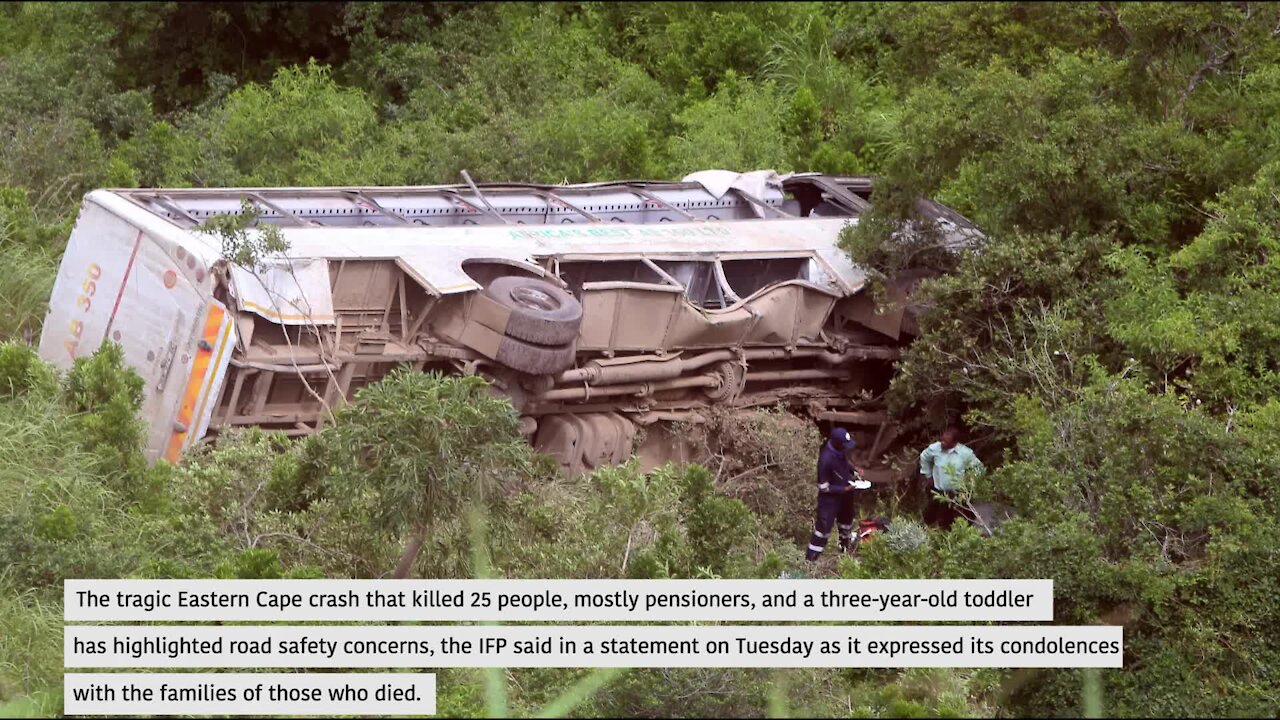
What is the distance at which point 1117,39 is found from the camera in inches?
593

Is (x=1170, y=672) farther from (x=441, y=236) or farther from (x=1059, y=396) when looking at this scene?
(x=441, y=236)

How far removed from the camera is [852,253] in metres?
12.7

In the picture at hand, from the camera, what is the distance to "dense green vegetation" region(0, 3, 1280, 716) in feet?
26.3

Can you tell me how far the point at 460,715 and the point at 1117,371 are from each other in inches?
256

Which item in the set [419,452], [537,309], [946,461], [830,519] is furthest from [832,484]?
[419,452]

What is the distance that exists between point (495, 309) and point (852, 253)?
3256 mm

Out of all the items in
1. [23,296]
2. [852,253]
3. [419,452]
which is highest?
[852,253]

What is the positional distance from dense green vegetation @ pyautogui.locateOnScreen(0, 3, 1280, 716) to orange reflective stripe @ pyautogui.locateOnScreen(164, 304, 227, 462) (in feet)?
0.96

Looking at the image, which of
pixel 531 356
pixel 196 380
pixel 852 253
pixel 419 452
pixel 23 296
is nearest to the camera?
pixel 419 452

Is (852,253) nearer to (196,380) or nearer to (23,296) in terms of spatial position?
(196,380)

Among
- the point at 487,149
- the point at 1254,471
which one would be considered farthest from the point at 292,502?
the point at 487,149

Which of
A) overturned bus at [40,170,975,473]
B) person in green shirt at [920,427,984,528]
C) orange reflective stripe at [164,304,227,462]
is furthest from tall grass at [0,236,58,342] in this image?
person in green shirt at [920,427,984,528]

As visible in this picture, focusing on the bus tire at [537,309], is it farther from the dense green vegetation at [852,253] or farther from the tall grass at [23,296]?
the tall grass at [23,296]

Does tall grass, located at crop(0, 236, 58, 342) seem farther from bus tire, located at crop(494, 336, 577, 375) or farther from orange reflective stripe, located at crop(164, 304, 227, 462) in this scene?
→ bus tire, located at crop(494, 336, 577, 375)
